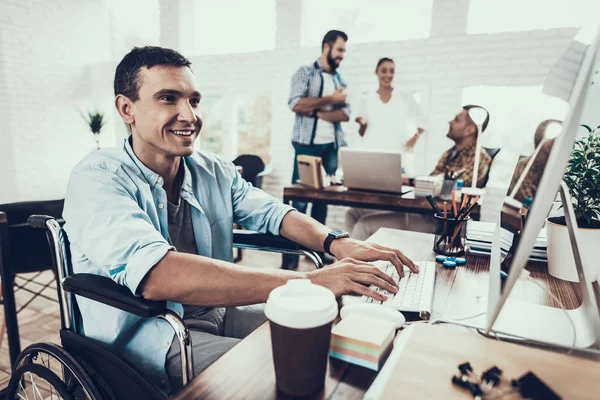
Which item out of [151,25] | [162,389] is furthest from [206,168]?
[151,25]

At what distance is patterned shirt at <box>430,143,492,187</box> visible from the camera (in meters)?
2.79

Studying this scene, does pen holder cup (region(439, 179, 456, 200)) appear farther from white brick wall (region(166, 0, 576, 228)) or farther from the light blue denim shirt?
white brick wall (region(166, 0, 576, 228))

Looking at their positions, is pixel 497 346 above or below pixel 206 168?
below

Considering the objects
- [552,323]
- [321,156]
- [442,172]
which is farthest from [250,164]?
[552,323]

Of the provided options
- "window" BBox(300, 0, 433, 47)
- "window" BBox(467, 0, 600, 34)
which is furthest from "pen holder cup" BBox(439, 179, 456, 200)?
"window" BBox(300, 0, 433, 47)

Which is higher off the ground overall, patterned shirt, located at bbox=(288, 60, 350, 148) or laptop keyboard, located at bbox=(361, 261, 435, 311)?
patterned shirt, located at bbox=(288, 60, 350, 148)

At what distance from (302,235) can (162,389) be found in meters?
0.61

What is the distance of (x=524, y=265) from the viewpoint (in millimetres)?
522

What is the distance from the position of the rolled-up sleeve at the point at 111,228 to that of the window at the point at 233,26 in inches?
167

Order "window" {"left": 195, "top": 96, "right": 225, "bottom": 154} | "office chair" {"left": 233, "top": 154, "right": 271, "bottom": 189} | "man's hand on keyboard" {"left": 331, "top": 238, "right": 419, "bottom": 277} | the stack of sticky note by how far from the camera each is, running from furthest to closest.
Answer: "window" {"left": 195, "top": 96, "right": 225, "bottom": 154} < "office chair" {"left": 233, "top": 154, "right": 271, "bottom": 189} < "man's hand on keyboard" {"left": 331, "top": 238, "right": 419, "bottom": 277} < the stack of sticky note

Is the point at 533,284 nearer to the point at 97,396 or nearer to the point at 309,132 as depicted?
the point at 97,396

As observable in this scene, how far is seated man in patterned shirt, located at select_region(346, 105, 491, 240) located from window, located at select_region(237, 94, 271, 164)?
244cm

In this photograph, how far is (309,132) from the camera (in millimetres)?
3660

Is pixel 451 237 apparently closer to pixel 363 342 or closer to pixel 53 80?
pixel 363 342
